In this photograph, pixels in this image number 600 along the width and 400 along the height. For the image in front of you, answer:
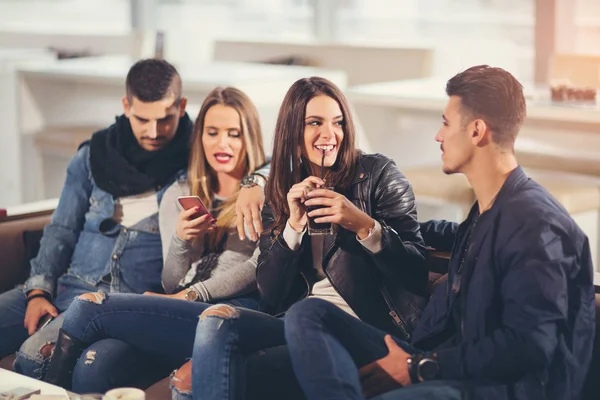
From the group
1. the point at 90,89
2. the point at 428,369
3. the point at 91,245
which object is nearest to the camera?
the point at 428,369

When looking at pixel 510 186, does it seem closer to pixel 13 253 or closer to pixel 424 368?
pixel 424 368

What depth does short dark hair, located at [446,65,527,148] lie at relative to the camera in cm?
184

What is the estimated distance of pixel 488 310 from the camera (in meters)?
1.76

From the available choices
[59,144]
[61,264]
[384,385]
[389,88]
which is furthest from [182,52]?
[384,385]

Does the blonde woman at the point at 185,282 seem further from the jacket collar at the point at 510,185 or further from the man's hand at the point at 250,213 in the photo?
the jacket collar at the point at 510,185

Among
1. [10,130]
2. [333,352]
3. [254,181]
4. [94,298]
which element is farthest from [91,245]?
[10,130]

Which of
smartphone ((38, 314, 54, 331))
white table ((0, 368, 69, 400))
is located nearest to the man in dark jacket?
white table ((0, 368, 69, 400))

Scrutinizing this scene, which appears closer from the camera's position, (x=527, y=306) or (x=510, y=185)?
(x=527, y=306)

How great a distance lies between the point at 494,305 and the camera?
176 cm

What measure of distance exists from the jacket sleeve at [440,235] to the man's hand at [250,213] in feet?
1.35

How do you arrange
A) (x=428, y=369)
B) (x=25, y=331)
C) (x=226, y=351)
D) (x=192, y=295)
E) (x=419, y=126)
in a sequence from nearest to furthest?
(x=428, y=369), (x=226, y=351), (x=192, y=295), (x=25, y=331), (x=419, y=126)

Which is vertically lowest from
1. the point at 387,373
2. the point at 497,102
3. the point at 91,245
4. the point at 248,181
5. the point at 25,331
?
the point at 25,331

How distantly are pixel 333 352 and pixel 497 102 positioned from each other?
0.59 metres

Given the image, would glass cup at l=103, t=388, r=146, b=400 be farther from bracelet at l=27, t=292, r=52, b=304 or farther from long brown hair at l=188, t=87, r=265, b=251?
bracelet at l=27, t=292, r=52, b=304
